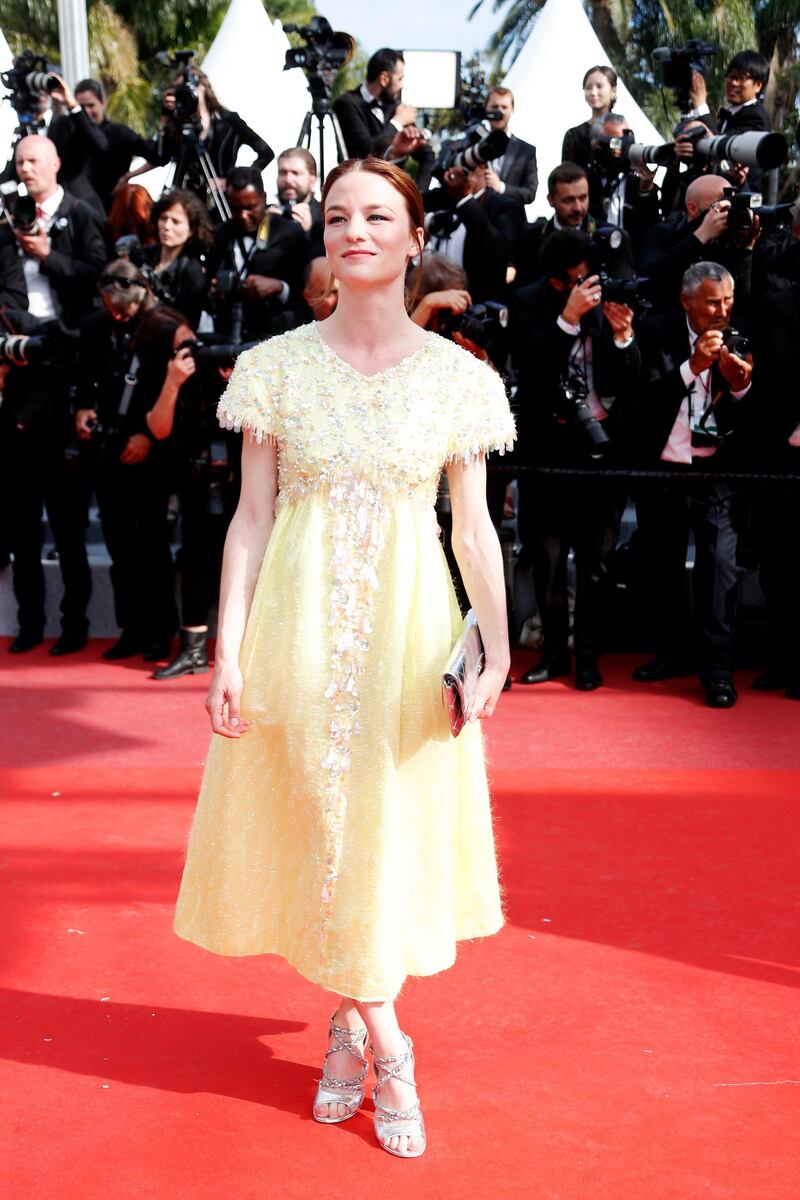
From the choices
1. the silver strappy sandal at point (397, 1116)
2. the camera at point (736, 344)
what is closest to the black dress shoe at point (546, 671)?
the camera at point (736, 344)

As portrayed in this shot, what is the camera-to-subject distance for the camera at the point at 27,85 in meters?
8.34

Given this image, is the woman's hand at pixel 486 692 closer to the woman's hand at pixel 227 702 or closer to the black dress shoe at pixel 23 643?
the woman's hand at pixel 227 702

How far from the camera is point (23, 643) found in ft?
22.3

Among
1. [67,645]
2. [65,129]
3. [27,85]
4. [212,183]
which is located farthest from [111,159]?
[67,645]

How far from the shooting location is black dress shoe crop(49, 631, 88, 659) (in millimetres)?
6727

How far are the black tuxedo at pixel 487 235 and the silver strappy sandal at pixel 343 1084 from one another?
4.59 meters

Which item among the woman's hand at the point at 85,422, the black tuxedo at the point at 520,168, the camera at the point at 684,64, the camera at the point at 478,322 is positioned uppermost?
the camera at the point at 684,64

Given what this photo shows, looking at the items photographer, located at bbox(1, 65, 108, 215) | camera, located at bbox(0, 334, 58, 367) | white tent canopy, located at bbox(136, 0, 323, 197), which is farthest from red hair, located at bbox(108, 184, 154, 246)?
white tent canopy, located at bbox(136, 0, 323, 197)

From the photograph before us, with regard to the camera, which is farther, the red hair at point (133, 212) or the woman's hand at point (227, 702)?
the red hair at point (133, 212)

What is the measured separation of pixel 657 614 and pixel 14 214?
3511 mm

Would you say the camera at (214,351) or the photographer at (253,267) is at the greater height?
the photographer at (253,267)

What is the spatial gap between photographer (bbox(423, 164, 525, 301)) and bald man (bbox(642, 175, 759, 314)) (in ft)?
2.29

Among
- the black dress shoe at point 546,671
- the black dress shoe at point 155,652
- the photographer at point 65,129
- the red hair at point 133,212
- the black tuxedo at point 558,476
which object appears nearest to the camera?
the black tuxedo at point 558,476

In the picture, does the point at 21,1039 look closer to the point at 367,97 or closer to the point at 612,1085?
the point at 612,1085
